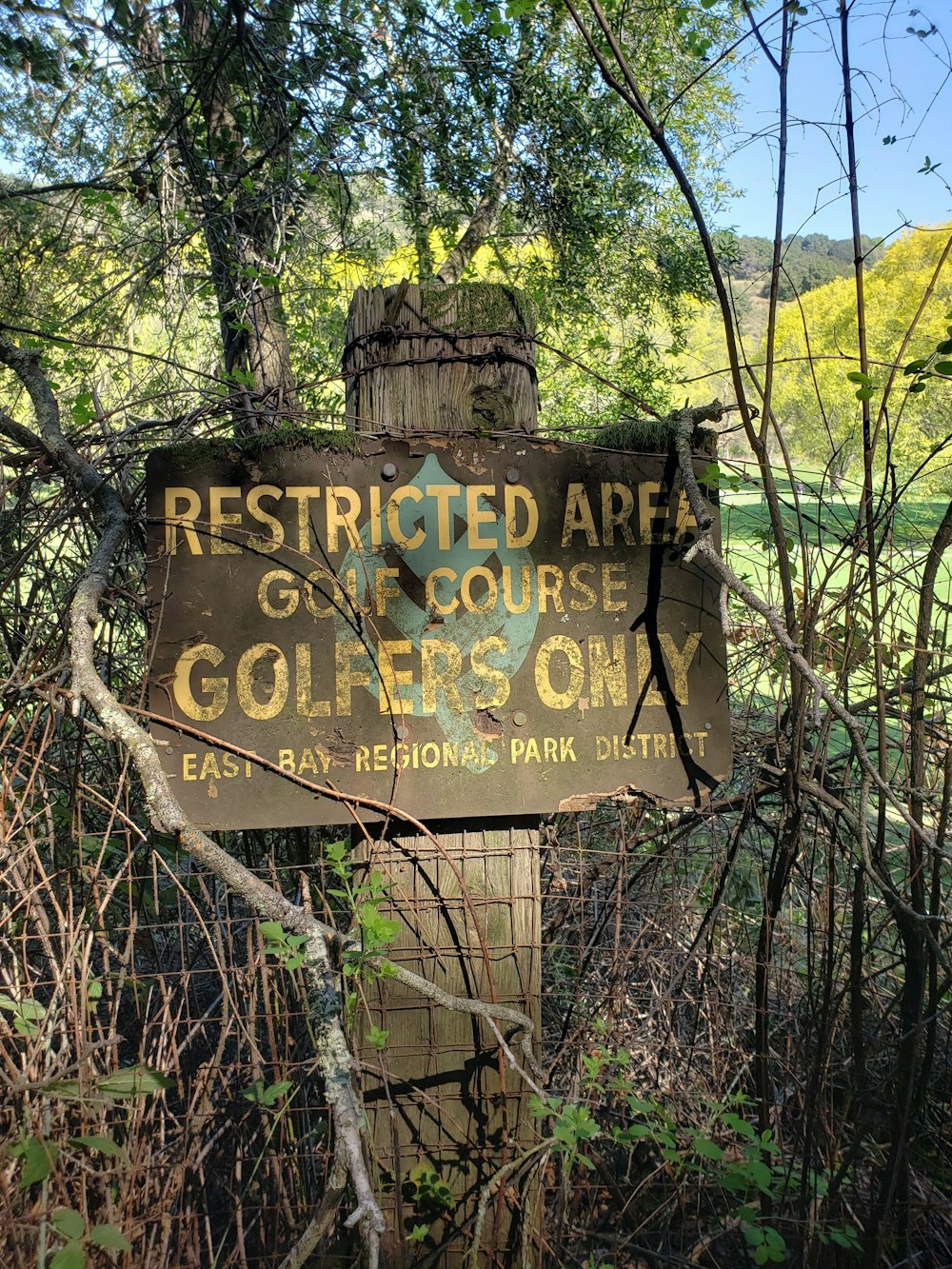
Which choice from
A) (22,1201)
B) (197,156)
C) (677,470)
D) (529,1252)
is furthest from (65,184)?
(529,1252)

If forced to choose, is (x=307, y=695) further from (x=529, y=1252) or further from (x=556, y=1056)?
(x=529, y=1252)

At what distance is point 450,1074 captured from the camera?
1.96 metres

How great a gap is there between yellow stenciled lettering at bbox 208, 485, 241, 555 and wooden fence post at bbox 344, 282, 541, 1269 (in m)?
0.33

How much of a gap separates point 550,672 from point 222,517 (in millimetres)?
814

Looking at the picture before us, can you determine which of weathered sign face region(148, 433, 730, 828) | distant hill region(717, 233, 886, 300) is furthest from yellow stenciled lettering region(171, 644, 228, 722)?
distant hill region(717, 233, 886, 300)

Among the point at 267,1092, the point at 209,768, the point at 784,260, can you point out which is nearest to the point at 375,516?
the point at 209,768

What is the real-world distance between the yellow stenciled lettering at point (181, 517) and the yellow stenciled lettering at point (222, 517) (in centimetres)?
3

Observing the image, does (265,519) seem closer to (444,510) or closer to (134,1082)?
(444,510)

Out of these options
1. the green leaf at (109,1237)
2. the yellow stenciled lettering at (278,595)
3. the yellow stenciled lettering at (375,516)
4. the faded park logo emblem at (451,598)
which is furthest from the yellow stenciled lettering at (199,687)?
the green leaf at (109,1237)

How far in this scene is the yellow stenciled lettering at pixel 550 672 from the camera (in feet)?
6.38

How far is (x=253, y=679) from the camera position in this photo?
189cm

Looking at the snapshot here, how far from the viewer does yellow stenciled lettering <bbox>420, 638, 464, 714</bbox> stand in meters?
1.91

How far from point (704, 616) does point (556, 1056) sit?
3.70 feet

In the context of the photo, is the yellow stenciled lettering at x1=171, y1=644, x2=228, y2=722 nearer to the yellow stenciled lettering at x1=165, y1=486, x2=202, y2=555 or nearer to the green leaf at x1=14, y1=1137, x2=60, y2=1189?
the yellow stenciled lettering at x1=165, y1=486, x2=202, y2=555
